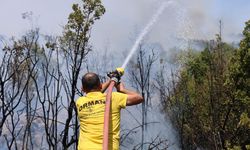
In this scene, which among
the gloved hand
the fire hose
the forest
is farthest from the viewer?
the forest

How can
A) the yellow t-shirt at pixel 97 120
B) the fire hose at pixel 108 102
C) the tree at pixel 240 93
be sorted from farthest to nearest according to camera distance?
the tree at pixel 240 93 → the yellow t-shirt at pixel 97 120 → the fire hose at pixel 108 102

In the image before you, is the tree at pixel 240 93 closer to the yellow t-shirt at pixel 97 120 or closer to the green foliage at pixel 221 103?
the green foliage at pixel 221 103

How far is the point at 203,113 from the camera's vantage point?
15086 millimetres

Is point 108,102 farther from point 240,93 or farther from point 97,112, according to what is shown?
point 240,93

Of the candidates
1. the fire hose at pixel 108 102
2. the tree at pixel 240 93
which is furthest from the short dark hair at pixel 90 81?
the tree at pixel 240 93

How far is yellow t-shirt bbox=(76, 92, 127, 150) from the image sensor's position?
3.73m

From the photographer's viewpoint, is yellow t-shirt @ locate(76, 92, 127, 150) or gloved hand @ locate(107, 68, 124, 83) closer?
yellow t-shirt @ locate(76, 92, 127, 150)

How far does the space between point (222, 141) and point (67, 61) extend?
522 cm

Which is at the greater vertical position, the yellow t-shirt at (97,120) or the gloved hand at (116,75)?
the gloved hand at (116,75)

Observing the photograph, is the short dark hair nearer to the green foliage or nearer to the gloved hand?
the gloved hand

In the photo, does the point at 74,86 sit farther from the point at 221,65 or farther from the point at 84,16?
the point at 221,65

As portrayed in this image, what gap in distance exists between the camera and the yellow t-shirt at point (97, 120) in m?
3.73

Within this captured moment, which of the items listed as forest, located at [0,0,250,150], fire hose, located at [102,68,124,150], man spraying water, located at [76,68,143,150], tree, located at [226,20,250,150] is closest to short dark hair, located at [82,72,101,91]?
man spraying water, located at [76,68,143,150]

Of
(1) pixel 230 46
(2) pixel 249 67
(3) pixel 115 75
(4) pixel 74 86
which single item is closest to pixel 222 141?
(2) pixel 249 67
